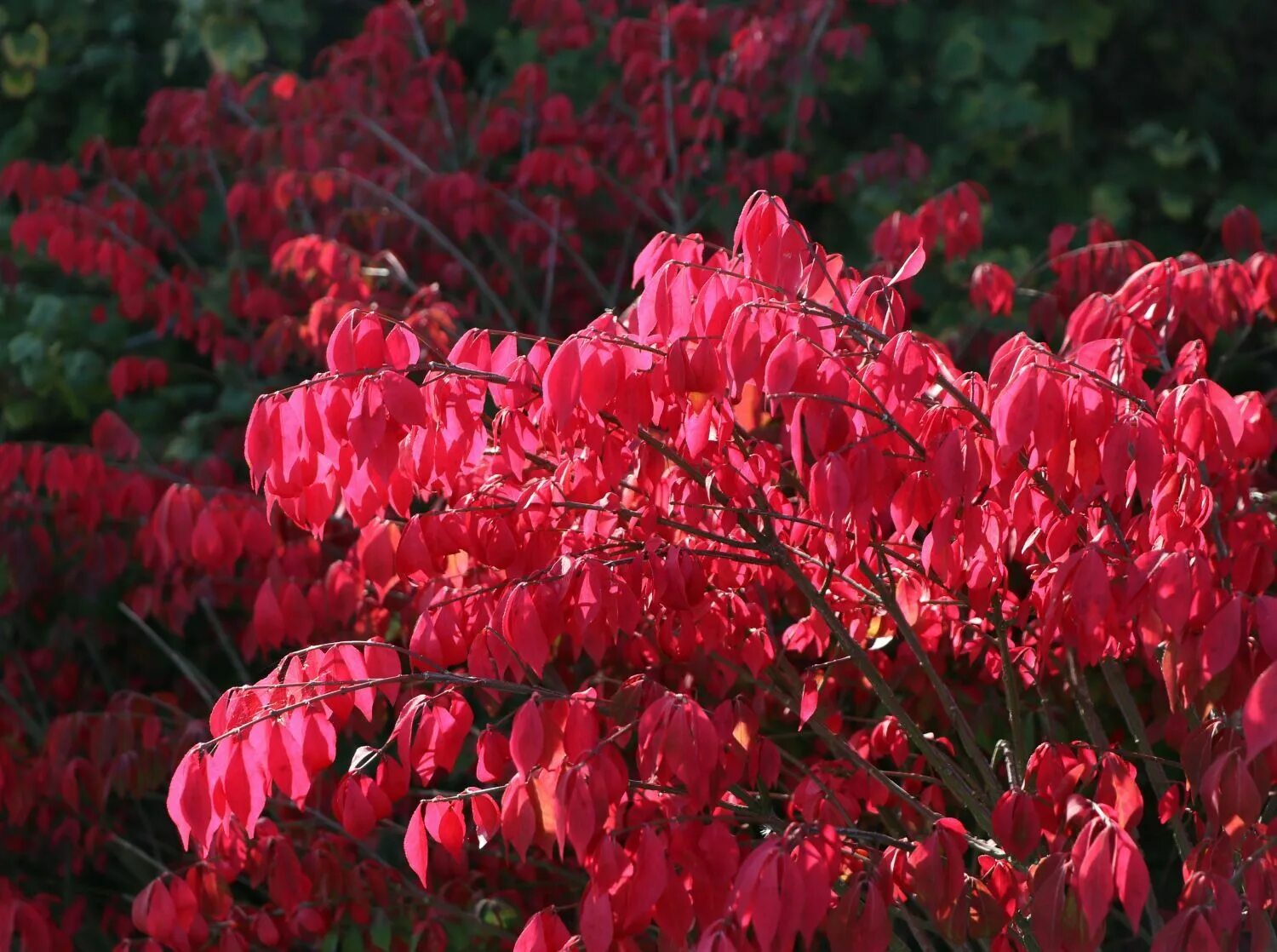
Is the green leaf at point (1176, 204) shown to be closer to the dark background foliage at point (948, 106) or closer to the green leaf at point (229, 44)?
the dark background foliage at point (948, 106)

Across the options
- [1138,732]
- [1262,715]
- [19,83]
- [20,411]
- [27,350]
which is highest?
[1262,715]

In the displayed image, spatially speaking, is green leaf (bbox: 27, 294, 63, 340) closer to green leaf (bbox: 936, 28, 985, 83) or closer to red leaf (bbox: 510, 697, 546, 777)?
green leaf (bbox: 936, 28, 985, 83)

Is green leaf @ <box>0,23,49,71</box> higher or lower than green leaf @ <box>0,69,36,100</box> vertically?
higher

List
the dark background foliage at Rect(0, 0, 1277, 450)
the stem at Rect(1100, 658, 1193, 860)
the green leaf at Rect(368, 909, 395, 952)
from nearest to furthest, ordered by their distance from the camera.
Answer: the stem at Rect(1100, 658, 1193, 860)
the green leaf at Rect(368, 909, 395, 952)
the dark background foliage at Rect(0, 0, 1277, 450)

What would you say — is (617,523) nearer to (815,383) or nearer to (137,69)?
(815,383)

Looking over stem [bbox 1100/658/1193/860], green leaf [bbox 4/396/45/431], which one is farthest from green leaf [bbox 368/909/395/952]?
green leaf [bbox 4/396/45/431]

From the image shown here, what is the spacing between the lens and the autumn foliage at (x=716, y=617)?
1.60 metres

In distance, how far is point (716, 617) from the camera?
2.22 meters

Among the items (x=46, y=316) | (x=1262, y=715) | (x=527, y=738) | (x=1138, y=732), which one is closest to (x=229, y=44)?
(x=46, y=316)

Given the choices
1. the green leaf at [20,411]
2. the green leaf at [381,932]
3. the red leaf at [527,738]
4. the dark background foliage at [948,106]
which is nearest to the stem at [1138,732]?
the red leaf at [527,738]

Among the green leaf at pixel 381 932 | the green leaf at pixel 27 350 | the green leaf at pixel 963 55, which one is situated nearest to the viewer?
the green leaf at pixel 381 932

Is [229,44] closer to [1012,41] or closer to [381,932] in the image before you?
[1012,41]

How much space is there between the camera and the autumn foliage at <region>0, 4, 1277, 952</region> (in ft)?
5.24

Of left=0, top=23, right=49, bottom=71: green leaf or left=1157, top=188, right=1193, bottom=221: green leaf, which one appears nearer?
left=1157, top=188, right=1193, bottom=221: green leaf
